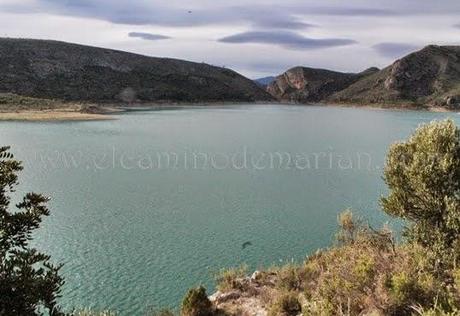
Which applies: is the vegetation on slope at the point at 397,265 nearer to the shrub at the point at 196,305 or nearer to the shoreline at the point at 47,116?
the shrub at the point at 196,305

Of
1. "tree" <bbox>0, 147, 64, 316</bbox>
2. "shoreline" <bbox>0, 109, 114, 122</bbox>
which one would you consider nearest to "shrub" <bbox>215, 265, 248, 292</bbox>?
"tree" <bbox>0, 147, 64, 316</bbox>

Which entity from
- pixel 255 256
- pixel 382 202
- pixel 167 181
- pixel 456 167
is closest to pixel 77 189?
pixel 167 181

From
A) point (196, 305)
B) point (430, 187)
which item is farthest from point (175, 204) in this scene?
point (430, 187)

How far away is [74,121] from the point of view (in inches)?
3944

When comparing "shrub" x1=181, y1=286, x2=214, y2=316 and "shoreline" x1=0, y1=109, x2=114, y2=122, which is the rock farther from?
"shrub" x1=181, y1=286, x2=214, y2=316

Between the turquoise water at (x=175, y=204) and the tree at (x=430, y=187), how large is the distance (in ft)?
22.5

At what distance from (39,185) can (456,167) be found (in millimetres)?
32593

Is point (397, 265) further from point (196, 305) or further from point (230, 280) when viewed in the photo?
point (230, 280)

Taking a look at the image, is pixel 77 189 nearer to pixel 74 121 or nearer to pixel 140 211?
pixel 140 211

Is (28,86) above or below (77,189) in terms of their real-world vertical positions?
above

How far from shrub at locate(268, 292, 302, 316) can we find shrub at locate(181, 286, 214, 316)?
89.0 inches

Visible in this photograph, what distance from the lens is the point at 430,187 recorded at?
58.0 ft

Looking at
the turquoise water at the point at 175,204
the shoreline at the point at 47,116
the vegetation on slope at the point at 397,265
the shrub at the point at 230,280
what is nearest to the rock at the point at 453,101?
the turquoise water at the point at 175,204

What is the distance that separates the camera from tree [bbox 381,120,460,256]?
16.9m
